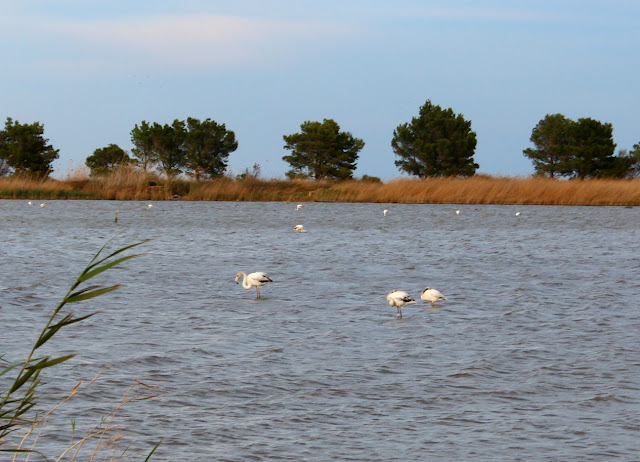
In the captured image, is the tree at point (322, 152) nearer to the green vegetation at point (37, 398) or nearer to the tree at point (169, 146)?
the tree at point (169, 146)

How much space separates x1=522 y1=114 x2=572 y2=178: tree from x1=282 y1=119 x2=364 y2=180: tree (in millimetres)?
12051

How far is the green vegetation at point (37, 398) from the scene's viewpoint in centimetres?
296

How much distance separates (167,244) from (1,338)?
1306 centimetres

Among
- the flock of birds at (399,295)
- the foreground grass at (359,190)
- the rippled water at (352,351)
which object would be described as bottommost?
the rippled water at (352,351)

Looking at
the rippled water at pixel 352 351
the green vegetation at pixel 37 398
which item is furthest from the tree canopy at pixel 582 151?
the green vegetation at pixel 37 398

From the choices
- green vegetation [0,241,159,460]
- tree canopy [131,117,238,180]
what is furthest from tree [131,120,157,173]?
green vegetation [0,241,159,460]

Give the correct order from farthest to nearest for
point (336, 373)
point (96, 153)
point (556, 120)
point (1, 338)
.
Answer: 1. point (96, 153)
2. point (556, 120)
3. point (1, 338)
4. point (336, 373)

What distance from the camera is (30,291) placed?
1291 cm

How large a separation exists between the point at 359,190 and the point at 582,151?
59.2 ft

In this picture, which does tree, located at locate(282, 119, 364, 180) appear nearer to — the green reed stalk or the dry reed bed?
the dry reed bed

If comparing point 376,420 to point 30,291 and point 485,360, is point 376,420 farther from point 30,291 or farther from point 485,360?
point 30,291

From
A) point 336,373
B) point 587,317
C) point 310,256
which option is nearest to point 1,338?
point 336,373

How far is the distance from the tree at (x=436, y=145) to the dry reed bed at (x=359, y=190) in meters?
10.5

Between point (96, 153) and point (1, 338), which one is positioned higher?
point (96, 153)
